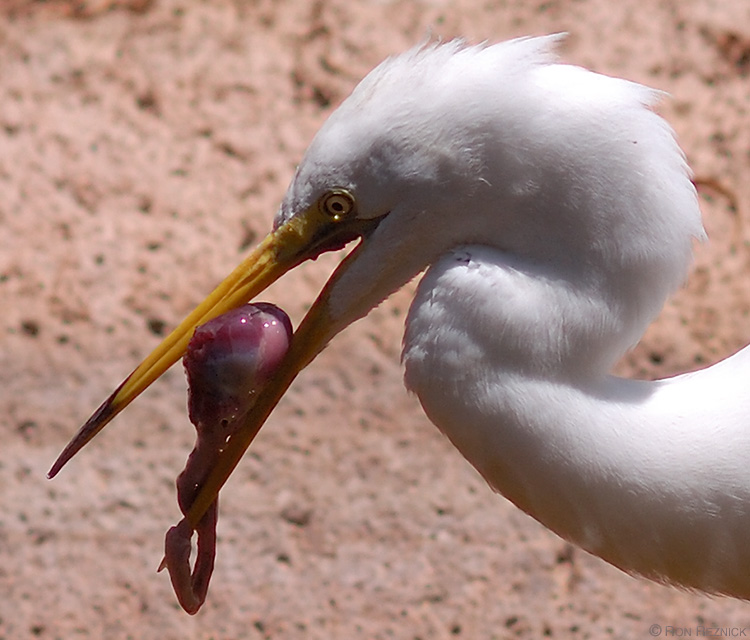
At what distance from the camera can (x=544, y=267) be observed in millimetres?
1544

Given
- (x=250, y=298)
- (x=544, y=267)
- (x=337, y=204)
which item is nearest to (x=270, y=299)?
(x=250, y=298)

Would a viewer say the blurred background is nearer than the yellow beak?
No

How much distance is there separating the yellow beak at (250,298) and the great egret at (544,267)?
2cm

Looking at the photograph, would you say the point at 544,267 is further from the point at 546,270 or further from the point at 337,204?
the point at 337,204

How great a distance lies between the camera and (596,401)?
1554 mm

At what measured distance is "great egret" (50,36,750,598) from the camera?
1.50 meters

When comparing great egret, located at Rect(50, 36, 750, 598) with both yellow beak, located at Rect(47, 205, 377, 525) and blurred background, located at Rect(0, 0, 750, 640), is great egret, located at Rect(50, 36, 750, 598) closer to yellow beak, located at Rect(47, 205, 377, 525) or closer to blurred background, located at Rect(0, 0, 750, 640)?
yellow beak, located at Rect(47, 205, 377, 525)

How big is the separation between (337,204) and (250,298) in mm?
232

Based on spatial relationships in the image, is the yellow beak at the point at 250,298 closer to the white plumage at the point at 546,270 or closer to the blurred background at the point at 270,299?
the white plumage at the point at 546,270

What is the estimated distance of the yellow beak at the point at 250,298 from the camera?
5.39 ft

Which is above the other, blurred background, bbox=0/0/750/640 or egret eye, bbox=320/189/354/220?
egret eye, bbox=320/189/354/220

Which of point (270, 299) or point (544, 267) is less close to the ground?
point (544, 267)

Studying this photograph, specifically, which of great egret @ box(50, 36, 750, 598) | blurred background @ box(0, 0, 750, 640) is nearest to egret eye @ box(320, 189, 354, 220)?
great egret @ box(50, 36, 750, 598)

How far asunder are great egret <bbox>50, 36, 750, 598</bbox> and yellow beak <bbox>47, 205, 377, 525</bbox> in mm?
23
